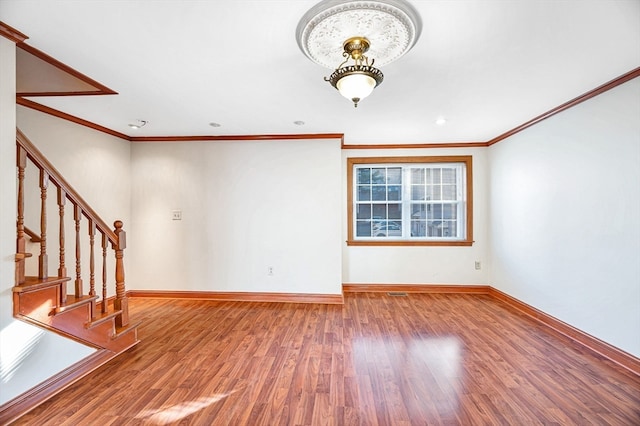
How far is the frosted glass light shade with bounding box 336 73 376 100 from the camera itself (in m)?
1.82

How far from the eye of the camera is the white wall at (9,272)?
5.73ft

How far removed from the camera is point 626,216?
7.86ft

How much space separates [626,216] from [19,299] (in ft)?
15.1

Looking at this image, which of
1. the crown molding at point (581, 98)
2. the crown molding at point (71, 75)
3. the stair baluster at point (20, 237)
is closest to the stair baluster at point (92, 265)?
the stair baluster at point (20, 237)

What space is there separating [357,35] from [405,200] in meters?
3.40

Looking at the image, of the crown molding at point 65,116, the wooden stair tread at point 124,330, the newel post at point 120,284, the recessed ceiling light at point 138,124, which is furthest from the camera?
the recessed ceiling light at point 138,124

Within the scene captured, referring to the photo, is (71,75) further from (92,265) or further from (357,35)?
(357,35)

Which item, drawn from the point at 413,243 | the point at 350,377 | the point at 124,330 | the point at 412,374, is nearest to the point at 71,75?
the point at 124,330

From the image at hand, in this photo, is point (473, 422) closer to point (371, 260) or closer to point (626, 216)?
point (626, 216)

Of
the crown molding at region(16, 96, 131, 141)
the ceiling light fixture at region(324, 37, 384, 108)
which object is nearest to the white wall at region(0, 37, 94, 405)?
the crown molding at region(16, 96, 131, 141)

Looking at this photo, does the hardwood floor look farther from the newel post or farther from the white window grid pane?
the white window grid pane

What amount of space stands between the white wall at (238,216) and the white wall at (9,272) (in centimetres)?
242

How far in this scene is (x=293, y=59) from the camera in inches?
82.4

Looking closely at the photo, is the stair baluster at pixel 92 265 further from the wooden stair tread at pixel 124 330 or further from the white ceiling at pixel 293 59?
the white ceiling at pixel 293 59
